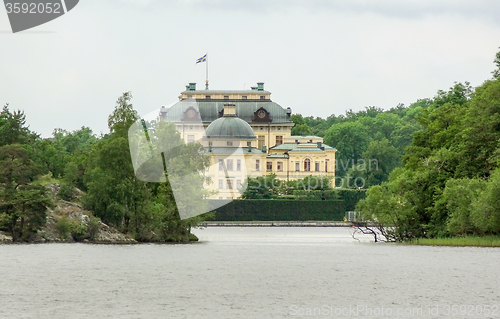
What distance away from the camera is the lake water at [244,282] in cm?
3041

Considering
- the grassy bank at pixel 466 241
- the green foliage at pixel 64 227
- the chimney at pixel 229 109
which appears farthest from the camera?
the chimney at pixel 229 109

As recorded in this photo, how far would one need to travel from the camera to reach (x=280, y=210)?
4102 inches

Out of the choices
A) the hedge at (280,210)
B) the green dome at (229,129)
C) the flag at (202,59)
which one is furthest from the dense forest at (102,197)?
the green dome at (229,129)

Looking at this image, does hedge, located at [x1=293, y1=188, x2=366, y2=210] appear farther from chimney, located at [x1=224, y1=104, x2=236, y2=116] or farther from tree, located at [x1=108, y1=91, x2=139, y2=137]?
tree, located at [x1=108, y1=91, x2=139, y2=137]

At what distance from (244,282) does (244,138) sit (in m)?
86.6

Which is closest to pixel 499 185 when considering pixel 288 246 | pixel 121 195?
pixel 288 246

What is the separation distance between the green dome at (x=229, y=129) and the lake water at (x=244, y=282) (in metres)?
67.8

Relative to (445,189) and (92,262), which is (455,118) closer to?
(445,189)

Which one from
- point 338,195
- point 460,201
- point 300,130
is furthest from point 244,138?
point 460,201

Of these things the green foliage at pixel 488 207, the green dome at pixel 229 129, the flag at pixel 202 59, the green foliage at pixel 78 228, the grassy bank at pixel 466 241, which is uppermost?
the flag at pixel 202 59

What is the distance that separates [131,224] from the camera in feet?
189

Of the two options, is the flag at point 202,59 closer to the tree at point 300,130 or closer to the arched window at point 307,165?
the arched window at point 307,165

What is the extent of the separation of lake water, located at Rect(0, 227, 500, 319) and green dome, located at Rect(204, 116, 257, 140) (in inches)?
2669

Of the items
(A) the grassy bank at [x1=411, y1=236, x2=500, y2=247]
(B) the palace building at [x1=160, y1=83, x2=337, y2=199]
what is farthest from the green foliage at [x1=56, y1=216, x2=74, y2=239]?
(B) the palace building at [x1=160, y1=83, x2=337, y2=199]
